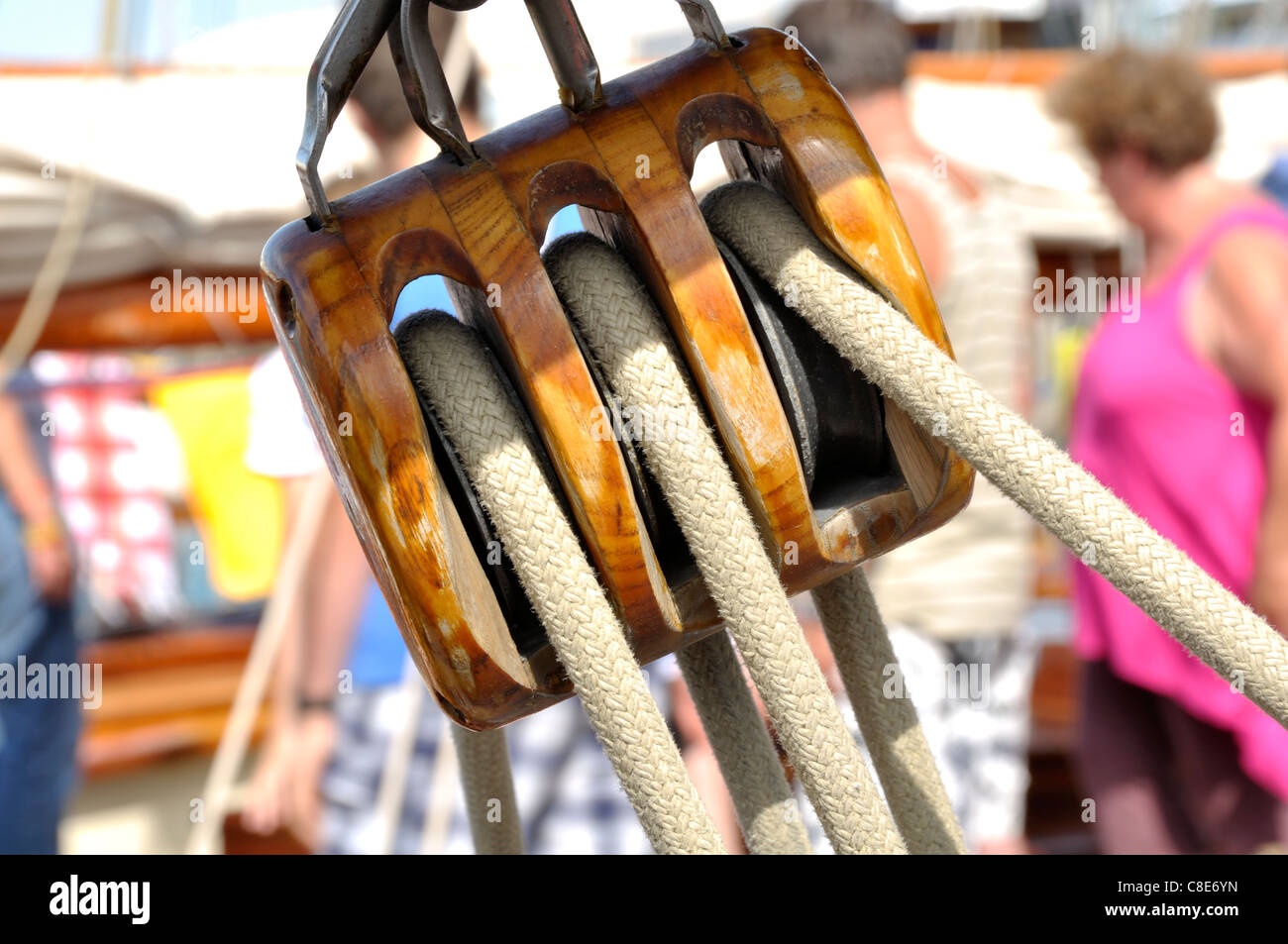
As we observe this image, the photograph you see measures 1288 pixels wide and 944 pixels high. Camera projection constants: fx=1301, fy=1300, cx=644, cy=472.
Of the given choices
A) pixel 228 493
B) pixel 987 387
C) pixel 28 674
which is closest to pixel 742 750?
pixel 987 387

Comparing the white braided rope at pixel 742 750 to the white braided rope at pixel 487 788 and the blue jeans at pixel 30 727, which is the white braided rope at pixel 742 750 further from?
the blue jeans at pixel 30 727

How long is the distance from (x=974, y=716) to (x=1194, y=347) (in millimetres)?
A: 710

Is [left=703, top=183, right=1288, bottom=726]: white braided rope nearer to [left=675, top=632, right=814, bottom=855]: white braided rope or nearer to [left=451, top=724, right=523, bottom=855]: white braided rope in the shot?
[left=675, top=632, right=814, bottom=855]: white braided rope

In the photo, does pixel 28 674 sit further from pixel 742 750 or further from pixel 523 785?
pixel 742 750

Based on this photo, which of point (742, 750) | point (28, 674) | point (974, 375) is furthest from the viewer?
point (28, 674)

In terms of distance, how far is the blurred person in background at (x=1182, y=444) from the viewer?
6.03 feet

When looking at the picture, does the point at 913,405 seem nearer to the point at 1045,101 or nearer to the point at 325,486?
the point at 325,486

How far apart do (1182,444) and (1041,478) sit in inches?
56.9

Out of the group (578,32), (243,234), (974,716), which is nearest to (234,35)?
(243,234)

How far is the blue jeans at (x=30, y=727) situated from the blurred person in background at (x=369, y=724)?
0.44 m

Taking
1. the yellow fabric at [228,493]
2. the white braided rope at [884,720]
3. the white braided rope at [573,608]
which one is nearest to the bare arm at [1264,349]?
the white braided rope at [884,720]

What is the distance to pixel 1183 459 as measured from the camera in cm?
193

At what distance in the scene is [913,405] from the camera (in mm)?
634

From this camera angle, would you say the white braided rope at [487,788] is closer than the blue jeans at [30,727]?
Yes
